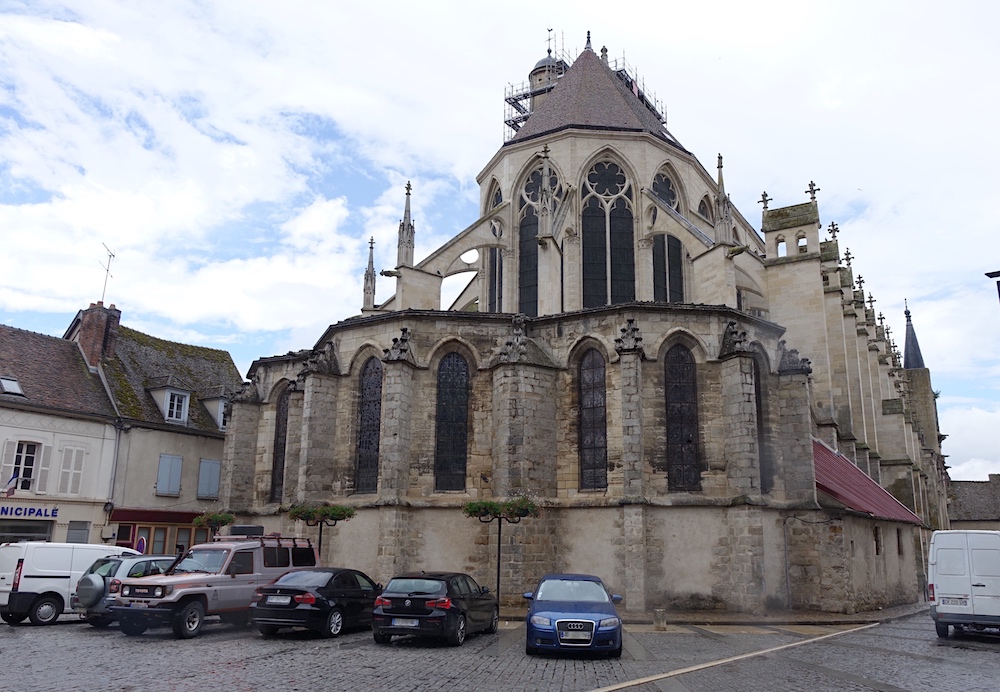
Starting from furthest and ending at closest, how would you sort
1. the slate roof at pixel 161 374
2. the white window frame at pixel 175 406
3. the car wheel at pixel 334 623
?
the white window frame at pixel 175 406 → the slate roof at pixel 161 374 → the car wheel at pixel 334 623

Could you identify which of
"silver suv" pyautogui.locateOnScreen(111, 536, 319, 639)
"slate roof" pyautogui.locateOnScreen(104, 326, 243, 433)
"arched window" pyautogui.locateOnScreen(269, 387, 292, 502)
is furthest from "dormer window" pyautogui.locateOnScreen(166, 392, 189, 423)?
"silver suv" pyautogui.locateOnScreen(111, 536, 319, 639)

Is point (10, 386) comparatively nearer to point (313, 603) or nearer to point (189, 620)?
point (189, 620)

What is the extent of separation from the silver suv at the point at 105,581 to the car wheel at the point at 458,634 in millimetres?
5843

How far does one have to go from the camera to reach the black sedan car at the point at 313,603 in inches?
517

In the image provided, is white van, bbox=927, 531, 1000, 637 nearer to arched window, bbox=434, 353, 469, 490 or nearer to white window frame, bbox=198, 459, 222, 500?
arched window, bbox=434, 353, 469, 490

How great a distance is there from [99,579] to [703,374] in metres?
14.3

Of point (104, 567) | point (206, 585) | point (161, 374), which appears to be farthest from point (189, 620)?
point (161, 374)

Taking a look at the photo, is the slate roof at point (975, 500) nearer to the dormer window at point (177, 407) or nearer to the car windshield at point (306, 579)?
the dormer window at point (177, 407)

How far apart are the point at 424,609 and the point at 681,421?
33.1 ft

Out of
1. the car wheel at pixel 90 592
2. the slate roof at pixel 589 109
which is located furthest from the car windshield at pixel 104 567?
the slate roof at pixel 589 109

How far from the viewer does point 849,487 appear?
2216 centimetres

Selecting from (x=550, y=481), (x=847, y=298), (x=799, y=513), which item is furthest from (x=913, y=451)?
(x=550, y=481)

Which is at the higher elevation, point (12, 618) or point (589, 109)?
point (589, 109)

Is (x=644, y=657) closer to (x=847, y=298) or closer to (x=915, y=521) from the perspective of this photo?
(x=915, y=521)
